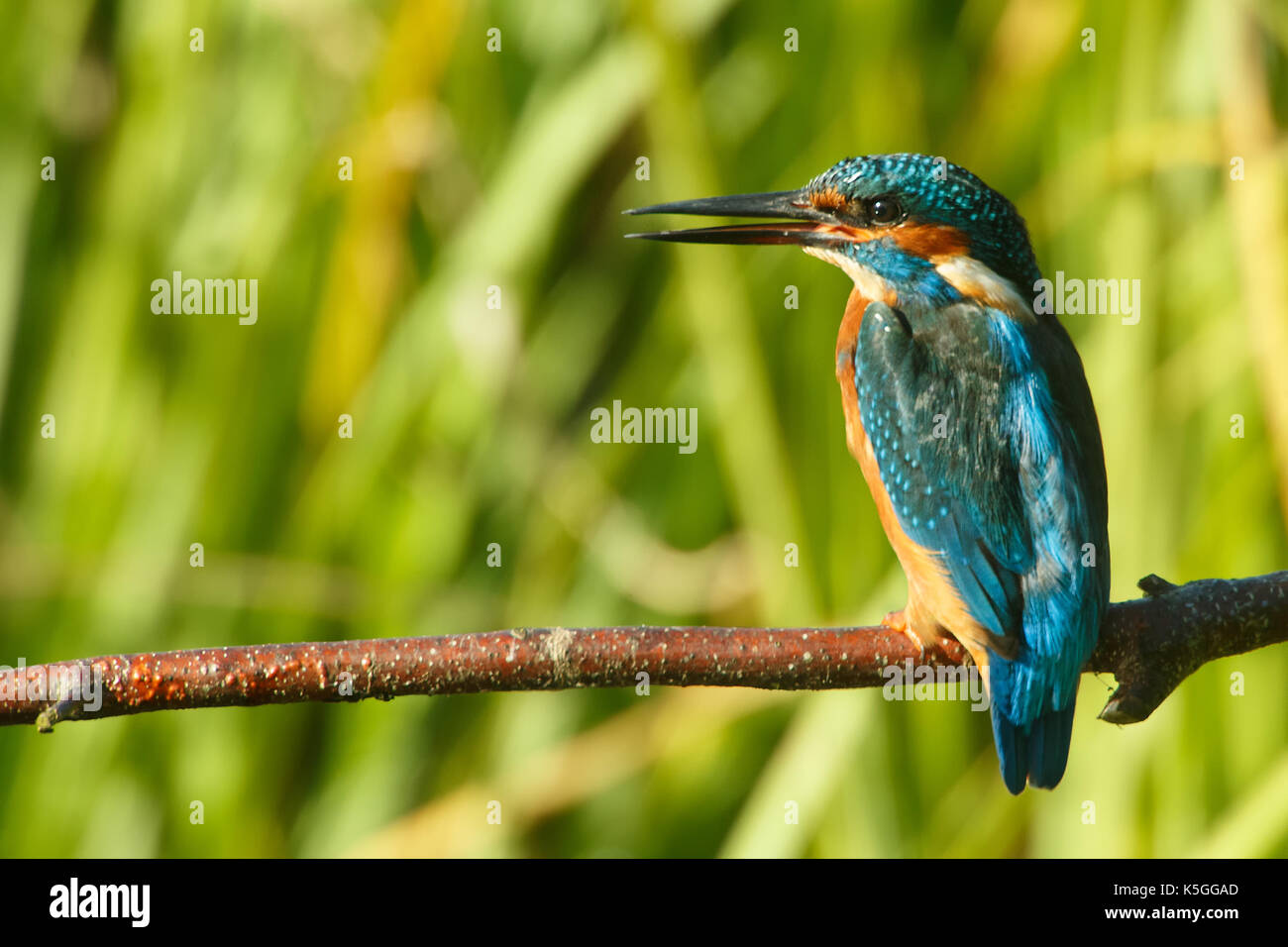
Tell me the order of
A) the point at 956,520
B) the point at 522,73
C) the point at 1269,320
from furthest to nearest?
the point at 522,73 → the point at 1269,320 → the point at 956,520

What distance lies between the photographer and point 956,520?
69.4 inches

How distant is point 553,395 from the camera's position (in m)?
2.61

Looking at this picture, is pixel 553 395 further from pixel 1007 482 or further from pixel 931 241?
pixel 1007 482

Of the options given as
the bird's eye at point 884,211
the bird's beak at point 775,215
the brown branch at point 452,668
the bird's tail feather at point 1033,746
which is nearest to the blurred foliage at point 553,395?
the bird's beak at point 775,215

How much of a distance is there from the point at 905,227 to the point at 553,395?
0.92 meters

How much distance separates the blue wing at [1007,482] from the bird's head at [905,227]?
0.21 ft

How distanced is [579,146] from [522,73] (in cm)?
38

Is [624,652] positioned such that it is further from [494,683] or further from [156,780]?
[156,780]

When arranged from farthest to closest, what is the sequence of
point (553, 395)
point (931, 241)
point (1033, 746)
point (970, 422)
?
point (553, 395), point (931, 241), point (970, 422), point (1033, 746)

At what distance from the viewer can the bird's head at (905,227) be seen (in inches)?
75.3

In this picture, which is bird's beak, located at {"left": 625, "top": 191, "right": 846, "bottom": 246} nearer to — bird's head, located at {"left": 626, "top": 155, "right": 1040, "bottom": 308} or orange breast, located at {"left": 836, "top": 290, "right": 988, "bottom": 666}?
bird's head, located at {"left": 626, "top": 155, "right": 1040, "bottom": 308}

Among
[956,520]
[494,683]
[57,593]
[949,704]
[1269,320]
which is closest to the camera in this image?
[494,683]

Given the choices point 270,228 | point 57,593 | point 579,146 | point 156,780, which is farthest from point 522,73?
point 156,780

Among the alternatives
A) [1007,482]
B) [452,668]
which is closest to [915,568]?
[1007,482]
